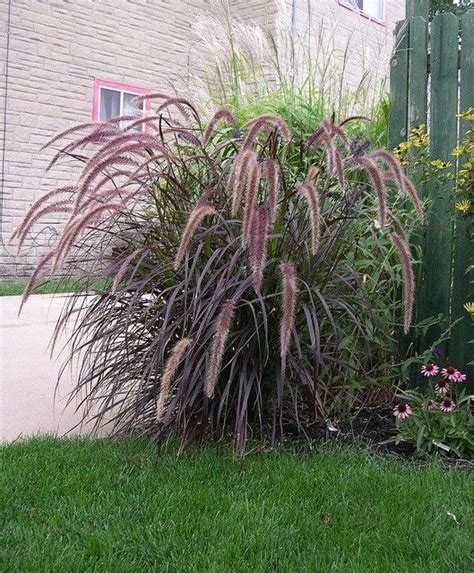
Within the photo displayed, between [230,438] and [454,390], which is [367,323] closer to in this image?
[454,390]

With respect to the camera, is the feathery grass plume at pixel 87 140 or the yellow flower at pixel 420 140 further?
the yellow flower at pixel 420 140

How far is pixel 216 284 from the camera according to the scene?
2.86 meters

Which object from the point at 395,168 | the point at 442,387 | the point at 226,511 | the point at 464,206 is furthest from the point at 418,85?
the point at 226,511

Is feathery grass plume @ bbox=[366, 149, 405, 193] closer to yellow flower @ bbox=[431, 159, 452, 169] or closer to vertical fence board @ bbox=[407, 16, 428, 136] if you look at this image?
yellow flower @ bbox=[431, 159, 452, 169]

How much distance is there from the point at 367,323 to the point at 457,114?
1.19m

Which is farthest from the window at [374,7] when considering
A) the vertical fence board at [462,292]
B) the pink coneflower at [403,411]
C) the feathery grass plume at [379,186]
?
the pink coneflower at [403,411]

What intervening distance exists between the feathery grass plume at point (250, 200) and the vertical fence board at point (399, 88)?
5.21 ft

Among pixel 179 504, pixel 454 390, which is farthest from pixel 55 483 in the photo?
pixel 454 390

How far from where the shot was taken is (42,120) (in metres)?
10.0

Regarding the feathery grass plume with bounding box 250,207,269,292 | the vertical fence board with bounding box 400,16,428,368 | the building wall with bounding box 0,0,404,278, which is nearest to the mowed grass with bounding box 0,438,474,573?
the feathery grass plume with bounding box 250,207,269,292

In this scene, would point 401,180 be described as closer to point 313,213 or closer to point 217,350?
point 313,213

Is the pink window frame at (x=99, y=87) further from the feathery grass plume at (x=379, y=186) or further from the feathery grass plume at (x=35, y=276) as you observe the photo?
the feathery grass plume at (x=379, y=186)

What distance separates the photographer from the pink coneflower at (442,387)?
3.12 meters

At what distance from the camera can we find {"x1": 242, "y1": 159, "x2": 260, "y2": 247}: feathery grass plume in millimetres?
2283
